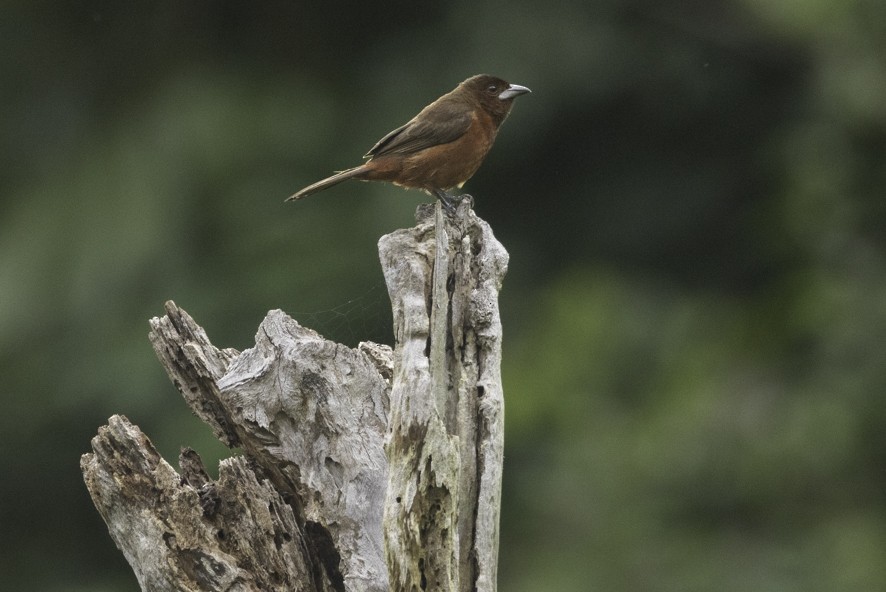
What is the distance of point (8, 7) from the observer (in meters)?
12.1

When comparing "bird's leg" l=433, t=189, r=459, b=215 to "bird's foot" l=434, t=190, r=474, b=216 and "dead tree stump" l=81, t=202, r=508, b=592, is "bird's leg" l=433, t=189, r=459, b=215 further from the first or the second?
"dead tree stump" l=81, t=202, r=508, b=592

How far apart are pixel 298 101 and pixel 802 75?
3612mm

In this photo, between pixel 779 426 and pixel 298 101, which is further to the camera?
pixel 298 101

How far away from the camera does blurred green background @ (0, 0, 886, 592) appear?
916 centimetres

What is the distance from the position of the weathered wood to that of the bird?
4.60 feet

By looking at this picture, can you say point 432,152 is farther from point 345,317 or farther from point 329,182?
point 345,317

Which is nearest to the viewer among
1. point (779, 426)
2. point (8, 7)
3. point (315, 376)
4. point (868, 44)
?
point (315, 376)

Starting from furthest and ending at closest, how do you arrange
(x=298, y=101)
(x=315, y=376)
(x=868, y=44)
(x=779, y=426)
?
(x=298, y=101)
(x=868, y=44)
(x=779, y=426)
(x=315, y=376)

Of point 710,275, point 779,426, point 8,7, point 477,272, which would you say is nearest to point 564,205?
point 710,275

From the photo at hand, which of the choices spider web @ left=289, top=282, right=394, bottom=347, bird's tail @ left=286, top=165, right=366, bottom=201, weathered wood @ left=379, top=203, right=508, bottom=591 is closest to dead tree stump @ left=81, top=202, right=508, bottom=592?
weathered wood @ left=379, top=203, right=508, bottom=591

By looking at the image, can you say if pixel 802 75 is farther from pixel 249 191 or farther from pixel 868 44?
pixel 249 191

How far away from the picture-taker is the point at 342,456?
4.23 metres

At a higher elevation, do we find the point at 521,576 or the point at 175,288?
the point at 175,288

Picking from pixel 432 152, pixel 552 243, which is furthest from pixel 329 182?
pixel 552 243
